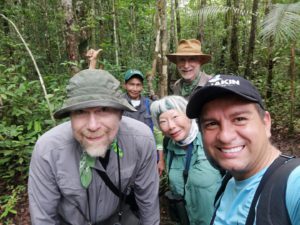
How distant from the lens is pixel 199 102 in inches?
54.6

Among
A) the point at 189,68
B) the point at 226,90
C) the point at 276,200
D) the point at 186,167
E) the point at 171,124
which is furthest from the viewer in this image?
the point at 189,68

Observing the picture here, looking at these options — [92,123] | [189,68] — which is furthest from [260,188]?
[189,68]

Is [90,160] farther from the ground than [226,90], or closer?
closer

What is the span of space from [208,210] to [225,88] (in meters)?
1.45

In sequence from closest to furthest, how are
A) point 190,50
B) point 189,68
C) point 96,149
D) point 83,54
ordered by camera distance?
point 96,149
point 189,68
point 190,50
point 83,54

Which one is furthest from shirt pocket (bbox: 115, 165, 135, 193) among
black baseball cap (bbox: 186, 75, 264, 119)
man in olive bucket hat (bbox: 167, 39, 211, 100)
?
man in olive bucket hat (bbox: 167, 39, 211, 100)

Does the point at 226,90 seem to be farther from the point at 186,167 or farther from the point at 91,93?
the point at 186,167

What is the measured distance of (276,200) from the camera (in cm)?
104

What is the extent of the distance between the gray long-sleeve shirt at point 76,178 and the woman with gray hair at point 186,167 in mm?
256

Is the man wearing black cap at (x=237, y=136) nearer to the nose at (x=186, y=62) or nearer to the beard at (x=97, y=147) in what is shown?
the beard at (x=97, y=147)

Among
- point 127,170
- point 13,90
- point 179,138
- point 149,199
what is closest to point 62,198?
point 127,170

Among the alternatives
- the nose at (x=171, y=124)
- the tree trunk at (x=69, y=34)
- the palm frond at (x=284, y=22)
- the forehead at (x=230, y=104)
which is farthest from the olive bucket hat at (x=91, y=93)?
the palm frond at (x=284, y=22)

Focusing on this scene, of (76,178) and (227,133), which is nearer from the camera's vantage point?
(227,133)

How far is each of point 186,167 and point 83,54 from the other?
19.1 ft
